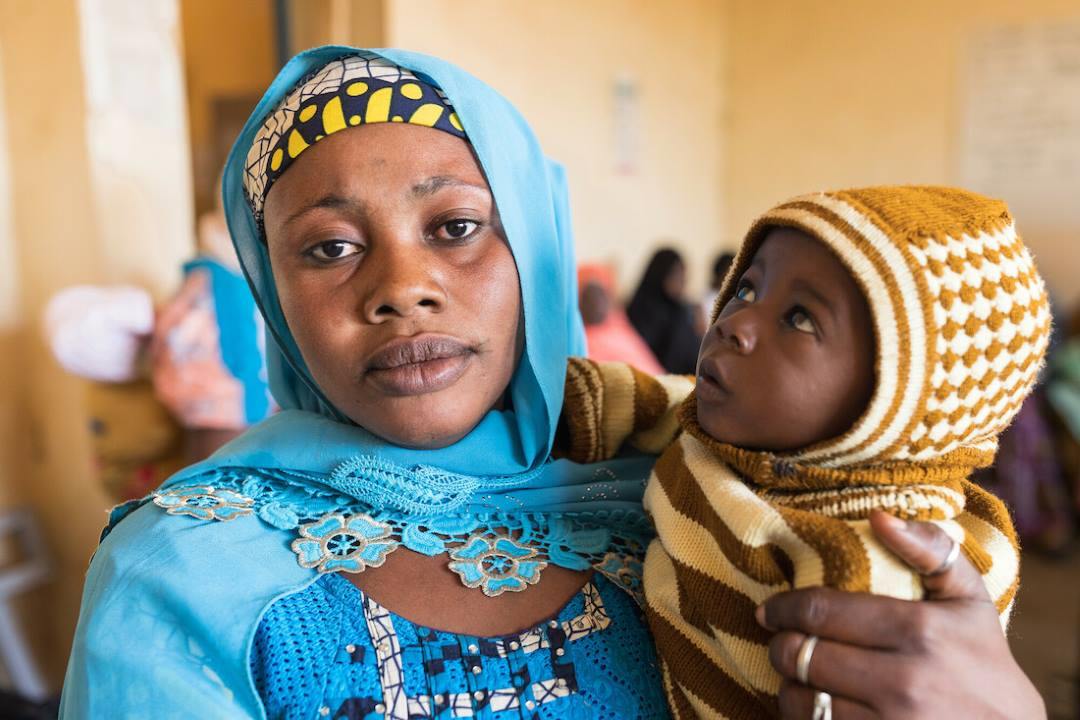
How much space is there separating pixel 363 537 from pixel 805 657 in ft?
1.66

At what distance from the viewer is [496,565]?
1007 mm

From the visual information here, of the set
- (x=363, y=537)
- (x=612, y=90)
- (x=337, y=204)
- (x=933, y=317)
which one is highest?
(x=612, y=90)

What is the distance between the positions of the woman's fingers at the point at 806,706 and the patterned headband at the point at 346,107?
75 cm

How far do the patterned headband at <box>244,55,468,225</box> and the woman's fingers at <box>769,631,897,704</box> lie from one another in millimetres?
733

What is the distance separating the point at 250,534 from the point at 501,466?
1.05 ft

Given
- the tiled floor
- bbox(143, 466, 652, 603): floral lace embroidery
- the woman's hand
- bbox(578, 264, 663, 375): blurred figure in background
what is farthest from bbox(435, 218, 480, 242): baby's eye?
the tiled floor

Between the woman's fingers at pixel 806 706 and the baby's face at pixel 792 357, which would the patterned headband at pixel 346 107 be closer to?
the baby's face at pixel 792 357

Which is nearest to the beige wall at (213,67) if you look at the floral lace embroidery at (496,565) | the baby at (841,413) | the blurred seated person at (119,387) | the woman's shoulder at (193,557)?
the blurred seated person at (119,387)

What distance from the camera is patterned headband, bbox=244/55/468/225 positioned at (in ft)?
3.39

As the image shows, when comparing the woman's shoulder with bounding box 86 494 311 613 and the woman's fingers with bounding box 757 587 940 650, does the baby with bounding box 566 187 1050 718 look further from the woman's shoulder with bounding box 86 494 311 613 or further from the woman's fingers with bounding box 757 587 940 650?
the woman's shoulder with bounding box 86 494 311 613

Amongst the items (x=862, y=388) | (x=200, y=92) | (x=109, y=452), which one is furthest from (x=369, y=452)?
(x=200, y=92)

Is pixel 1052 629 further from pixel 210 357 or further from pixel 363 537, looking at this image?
pixel 363 537

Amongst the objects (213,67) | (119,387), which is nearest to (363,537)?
(119,387)

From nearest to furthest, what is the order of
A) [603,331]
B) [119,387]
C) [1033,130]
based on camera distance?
[119,387] → [603,331] → [1033,130]
